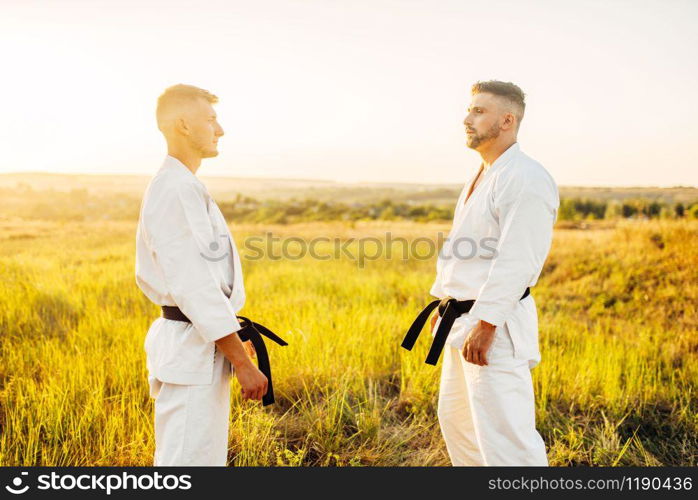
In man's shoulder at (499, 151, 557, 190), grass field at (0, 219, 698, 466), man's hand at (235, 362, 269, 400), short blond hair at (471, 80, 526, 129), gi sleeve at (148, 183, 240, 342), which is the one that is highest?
short blond hair at (471, 80, 526, 129)

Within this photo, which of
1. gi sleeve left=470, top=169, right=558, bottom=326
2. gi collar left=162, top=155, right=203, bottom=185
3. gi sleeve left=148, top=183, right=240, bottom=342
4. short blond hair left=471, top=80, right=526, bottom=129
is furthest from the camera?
short blond hair left=471, top=80, right=526, bottom=129

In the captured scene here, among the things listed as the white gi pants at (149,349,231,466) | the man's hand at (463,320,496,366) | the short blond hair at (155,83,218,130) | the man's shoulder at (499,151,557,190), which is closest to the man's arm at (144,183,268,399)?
the white gi pants at (149,349,231,466)

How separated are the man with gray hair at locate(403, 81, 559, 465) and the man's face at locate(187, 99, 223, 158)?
1198mm

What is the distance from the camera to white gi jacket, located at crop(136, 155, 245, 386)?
6.05 ft

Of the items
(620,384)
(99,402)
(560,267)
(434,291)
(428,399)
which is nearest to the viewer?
(434,291)

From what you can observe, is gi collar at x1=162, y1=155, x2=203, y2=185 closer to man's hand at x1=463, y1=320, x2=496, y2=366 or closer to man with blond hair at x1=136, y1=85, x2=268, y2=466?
man with blond hair at x1=136, y1=85, x2=268, y2=466

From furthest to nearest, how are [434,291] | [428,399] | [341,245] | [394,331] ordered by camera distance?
[341,245] < [394,331] < [428,399] < [434,291]

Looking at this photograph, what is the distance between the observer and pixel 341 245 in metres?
14.8

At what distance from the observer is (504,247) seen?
214 centimetres

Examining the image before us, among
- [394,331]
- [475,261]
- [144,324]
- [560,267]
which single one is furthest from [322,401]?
[560,267]

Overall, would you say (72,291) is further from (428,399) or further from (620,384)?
(620,384)

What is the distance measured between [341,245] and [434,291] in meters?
12.2

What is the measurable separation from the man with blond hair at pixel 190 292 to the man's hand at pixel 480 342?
91 centimetres

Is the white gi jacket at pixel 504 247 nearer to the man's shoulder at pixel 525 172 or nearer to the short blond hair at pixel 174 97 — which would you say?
the man's shoulder at pixel 525 172
